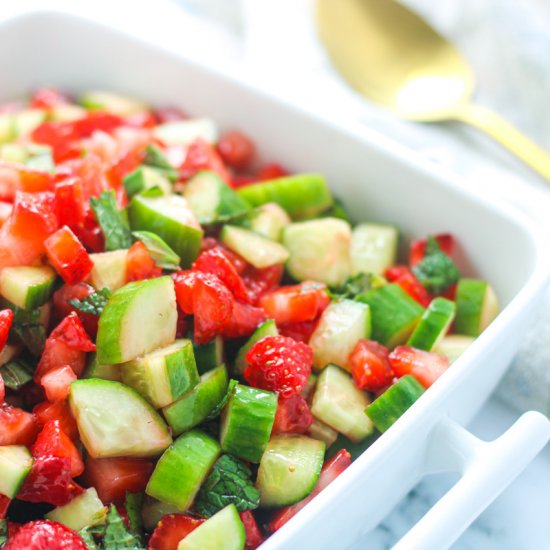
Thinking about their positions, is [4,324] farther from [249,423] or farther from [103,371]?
[249,423]

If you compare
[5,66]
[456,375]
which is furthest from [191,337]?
[5,66]

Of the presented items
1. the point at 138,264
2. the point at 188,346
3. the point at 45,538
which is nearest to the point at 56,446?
the point at 45,538

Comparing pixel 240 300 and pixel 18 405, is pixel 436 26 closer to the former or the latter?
pixel 240 300

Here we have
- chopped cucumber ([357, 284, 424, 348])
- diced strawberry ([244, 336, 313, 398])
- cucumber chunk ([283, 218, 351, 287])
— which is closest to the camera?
diced strawberry ([244, 336, 313, 398])

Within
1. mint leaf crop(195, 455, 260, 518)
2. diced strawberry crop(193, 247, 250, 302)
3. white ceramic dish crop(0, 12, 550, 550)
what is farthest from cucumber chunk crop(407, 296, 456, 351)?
mint leaf crop(195, 455, 260, 518)

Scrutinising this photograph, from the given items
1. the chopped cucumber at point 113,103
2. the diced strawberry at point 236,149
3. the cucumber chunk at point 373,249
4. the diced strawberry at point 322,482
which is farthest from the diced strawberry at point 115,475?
the chopped cucumber at point 113,103

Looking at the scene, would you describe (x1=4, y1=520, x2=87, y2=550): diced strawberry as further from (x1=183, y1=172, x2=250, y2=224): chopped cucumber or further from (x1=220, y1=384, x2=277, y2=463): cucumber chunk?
(x1=183, y1=172, x2=250, y2=224): chopped cucumber
